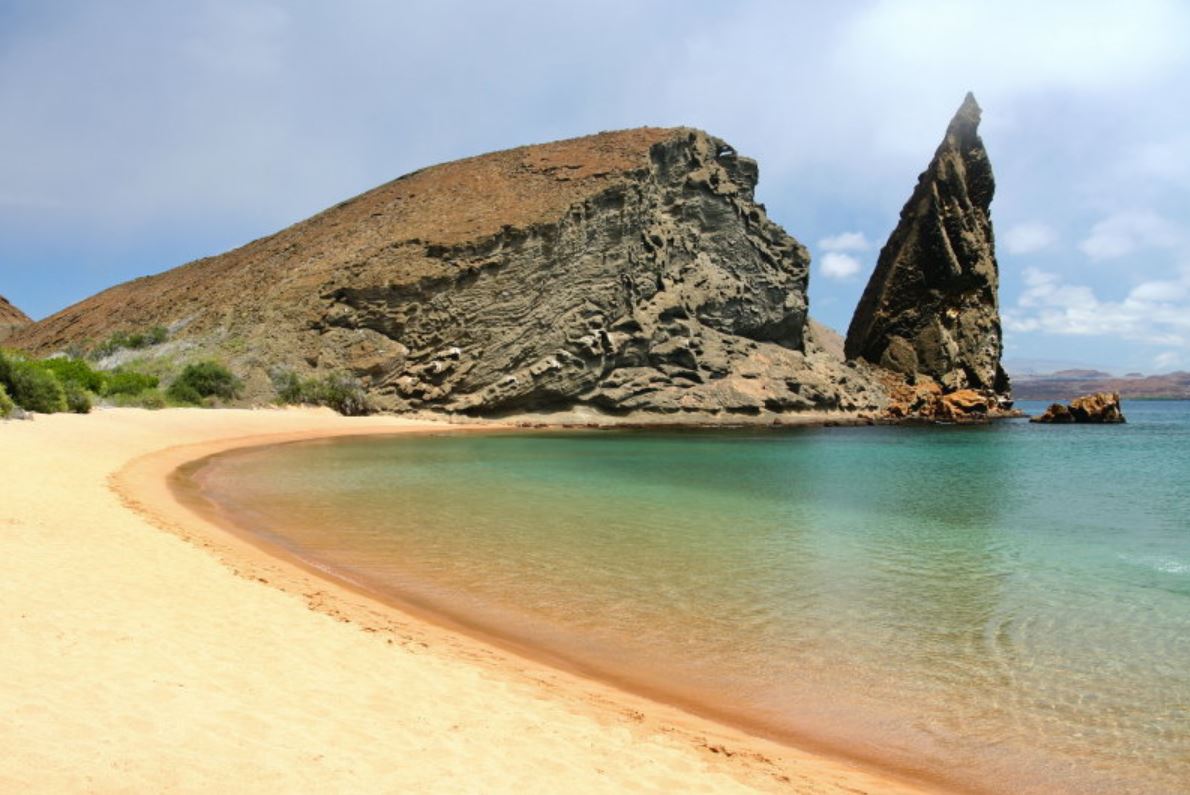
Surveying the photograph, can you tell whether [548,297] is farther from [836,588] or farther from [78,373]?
[836,588]

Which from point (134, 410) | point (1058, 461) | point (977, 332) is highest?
point (977, 332)

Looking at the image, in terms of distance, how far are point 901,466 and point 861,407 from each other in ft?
112

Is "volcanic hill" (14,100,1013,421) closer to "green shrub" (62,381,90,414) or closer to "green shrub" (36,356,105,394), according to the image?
"green shrub" (36,356,105,394)

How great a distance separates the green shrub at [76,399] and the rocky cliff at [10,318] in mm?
72509

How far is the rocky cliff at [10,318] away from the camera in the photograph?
85100mm

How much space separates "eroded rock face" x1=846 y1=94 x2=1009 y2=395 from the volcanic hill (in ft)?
43.4

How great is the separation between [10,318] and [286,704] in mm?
117049

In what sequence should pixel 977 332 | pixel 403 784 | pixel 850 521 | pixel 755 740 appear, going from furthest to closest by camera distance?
1. pixel 977 332
2. pixel 850 521
3. pixel 755 740
4. pixel 403 784

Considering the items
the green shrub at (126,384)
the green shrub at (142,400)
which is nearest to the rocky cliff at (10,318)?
the green shrub at (126,384)

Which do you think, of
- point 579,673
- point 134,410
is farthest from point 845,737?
point 134,410

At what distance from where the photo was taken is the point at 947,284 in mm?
67312

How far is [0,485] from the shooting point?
11266 mm

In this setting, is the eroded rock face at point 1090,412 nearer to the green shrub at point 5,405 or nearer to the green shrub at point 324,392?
the green shrub at point 324,392

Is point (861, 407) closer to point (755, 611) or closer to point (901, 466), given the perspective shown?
point (901, 466)
